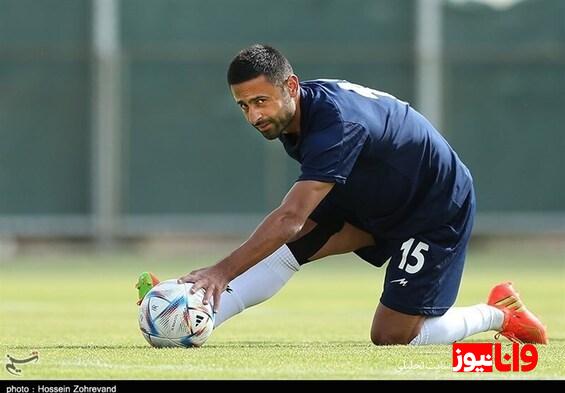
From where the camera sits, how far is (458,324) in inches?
319

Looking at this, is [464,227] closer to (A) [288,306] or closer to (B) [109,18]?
(A) [288,306]

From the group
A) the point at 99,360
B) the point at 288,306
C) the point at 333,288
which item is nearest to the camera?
the point at 99,360

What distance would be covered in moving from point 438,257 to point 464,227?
294 millimetres

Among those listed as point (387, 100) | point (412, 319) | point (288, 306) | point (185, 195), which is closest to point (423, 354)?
point (412, 319)

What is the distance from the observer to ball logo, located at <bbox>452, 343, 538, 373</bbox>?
21.2 ft

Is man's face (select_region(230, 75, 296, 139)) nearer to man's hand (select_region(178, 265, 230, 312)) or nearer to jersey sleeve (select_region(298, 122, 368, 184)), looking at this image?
jersey sleeve (select_region(298, 122, 368, 184))

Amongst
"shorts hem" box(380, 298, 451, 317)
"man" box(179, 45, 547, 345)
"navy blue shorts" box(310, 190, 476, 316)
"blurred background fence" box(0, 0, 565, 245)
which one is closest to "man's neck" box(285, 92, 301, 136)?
"man" box(179, 45, 547, 345)

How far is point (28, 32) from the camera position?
21.9 m

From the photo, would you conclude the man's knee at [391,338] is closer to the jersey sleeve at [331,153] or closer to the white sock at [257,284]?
the white sock at [257,284]

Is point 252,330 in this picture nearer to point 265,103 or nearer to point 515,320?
point 515,320

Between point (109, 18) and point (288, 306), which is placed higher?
point (109, 18)

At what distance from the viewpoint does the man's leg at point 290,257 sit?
314 inches

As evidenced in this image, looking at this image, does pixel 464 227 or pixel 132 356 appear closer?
pixel 132 356

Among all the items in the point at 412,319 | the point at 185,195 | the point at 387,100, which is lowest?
the point at 185,195
